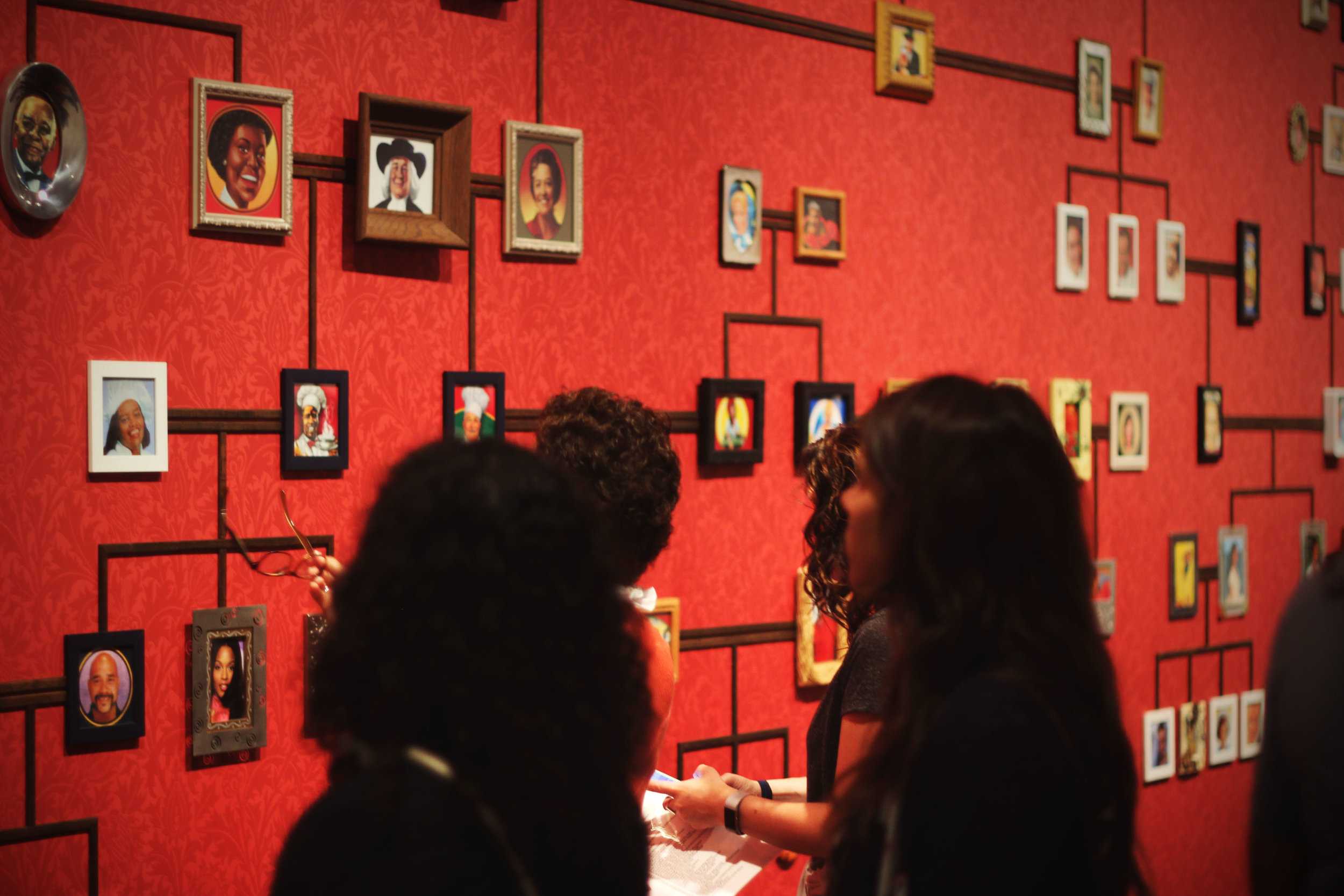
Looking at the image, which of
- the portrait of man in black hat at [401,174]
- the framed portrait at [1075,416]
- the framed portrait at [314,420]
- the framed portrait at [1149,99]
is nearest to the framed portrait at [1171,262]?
the framed portrait at [1149,99]

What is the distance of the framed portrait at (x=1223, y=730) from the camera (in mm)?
4250

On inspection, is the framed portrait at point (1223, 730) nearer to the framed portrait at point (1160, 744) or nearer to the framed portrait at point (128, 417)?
the framed portrait at point (1160, 744)

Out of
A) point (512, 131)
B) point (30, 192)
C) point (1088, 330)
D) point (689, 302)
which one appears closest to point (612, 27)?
point (512, 131)

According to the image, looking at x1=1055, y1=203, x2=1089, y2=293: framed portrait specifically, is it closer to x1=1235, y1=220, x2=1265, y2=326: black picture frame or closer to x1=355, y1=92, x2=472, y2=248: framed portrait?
x1=1235, y1=220, x2=1265, y2=326: black picture frame

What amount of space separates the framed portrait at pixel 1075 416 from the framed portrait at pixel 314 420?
2.32 metres

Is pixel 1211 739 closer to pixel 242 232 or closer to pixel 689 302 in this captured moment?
pixel 689 302

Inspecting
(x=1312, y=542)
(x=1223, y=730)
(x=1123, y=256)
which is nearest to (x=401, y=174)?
(x=1123, y=256)

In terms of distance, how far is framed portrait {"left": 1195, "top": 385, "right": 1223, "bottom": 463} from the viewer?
4.17 m

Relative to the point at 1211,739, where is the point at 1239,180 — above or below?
above

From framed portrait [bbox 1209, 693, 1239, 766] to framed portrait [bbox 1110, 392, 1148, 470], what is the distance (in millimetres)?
1000

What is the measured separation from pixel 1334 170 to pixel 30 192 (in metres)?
4.76

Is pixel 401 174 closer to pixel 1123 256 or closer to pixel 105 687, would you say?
pixel 105 687

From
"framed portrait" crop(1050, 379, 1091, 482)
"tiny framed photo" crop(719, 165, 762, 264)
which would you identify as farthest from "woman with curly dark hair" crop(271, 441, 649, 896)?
"framed portrait" crop(1050, 379, 1091, 482)

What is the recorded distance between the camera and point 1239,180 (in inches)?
171
